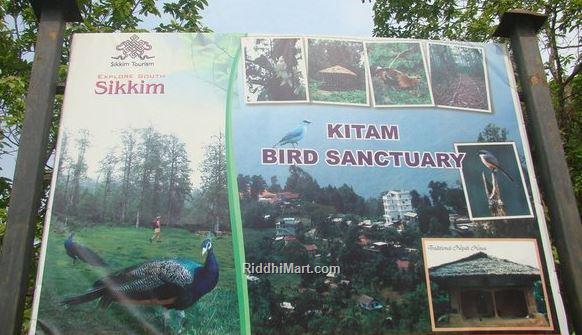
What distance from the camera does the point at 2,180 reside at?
22.1 feet

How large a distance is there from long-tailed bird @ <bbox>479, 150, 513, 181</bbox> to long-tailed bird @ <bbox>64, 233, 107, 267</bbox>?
2571 mm

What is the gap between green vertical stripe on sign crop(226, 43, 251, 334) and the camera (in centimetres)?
314

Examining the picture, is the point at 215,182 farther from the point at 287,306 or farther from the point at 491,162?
the point at 491,162

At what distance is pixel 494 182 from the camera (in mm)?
3578

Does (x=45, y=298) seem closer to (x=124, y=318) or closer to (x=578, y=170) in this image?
(x=124, y=318)

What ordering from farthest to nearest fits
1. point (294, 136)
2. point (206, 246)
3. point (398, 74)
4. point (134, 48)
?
point (398, 74), point (134, 48), point (294, 136), point (206, 246)

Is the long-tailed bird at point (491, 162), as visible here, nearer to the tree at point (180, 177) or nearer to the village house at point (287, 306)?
the village house at point (287, 306)

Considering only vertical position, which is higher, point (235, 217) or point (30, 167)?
point (30, 167)

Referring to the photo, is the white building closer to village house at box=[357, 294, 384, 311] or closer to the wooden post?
village house at box=[357, 294, 384, 311]

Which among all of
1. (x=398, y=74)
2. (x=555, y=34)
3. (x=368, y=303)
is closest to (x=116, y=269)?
(x=368, y=303)

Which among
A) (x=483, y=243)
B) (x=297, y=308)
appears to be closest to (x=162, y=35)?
(x=297, y=308)

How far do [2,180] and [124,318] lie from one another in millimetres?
4576

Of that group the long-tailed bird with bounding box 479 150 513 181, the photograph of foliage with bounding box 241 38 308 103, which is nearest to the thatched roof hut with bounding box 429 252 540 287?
the long-tailed bird with bounding box 479 150 513 181

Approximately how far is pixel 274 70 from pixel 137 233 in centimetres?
147
